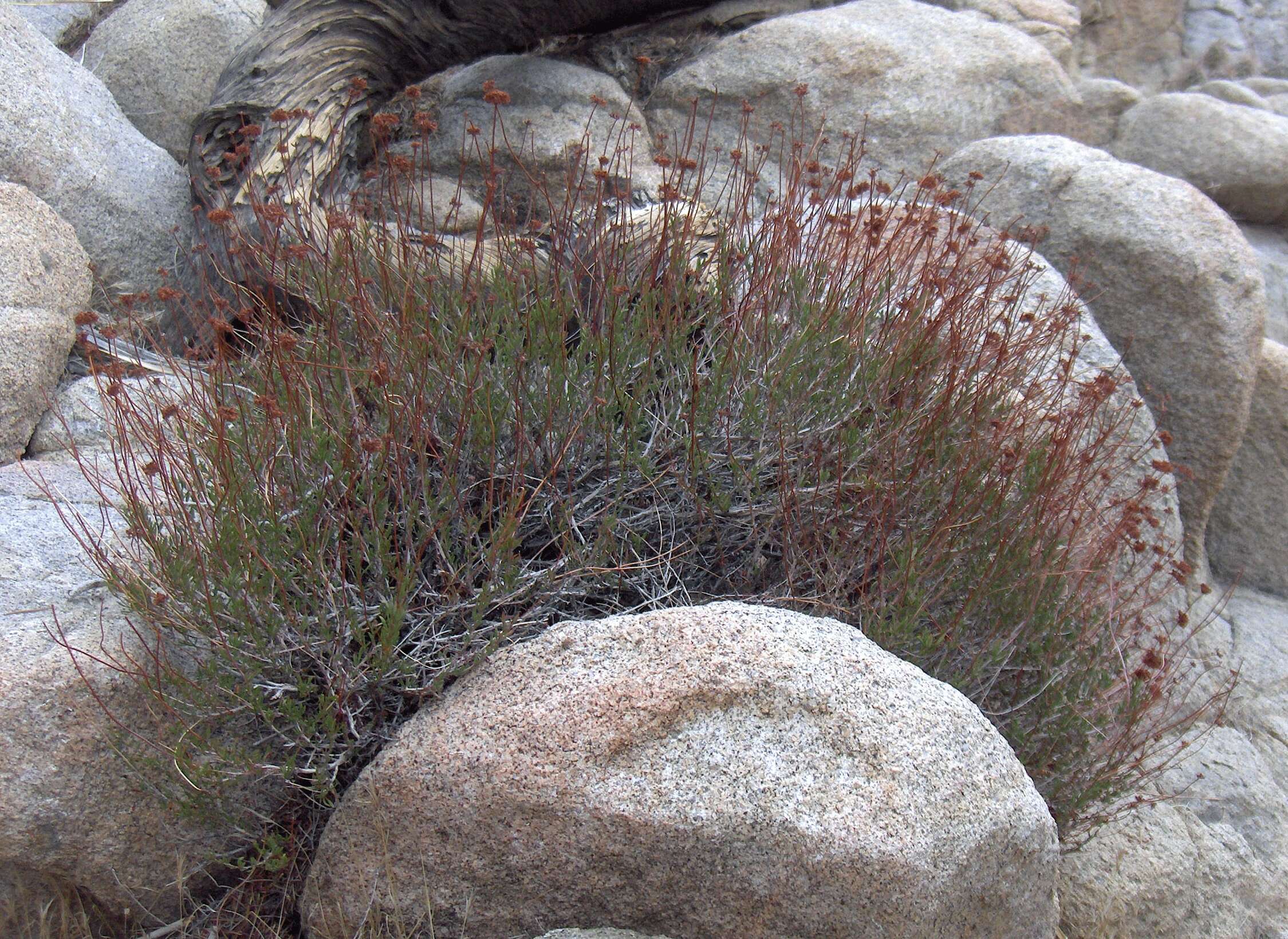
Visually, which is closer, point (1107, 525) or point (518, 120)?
point (1107, 525)

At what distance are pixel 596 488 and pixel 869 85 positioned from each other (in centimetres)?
419

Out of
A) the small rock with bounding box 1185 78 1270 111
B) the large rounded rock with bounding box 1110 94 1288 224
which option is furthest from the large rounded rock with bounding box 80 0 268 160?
the small rock with bounding box 1185 78 1270 111

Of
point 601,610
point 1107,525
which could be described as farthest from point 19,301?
point 1107,525

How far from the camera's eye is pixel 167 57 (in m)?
6.07

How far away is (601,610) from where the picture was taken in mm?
3049

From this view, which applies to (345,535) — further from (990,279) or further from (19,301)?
(990,279)

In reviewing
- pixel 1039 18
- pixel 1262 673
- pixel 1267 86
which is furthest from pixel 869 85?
pixel 1267 86

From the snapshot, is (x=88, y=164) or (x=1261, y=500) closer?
(x=88, y=164)

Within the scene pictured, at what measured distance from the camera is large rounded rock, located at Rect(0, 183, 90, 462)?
3838 mm

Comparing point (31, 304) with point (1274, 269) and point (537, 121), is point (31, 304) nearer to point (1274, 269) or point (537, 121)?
point (537, 121)

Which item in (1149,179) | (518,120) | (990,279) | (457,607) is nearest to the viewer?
(457,607)

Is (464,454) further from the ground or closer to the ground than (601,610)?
further from the ground

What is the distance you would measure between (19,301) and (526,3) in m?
3.16

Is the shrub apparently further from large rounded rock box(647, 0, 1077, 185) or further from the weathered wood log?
large rounded rock box(647, 0, 1077, 185)
